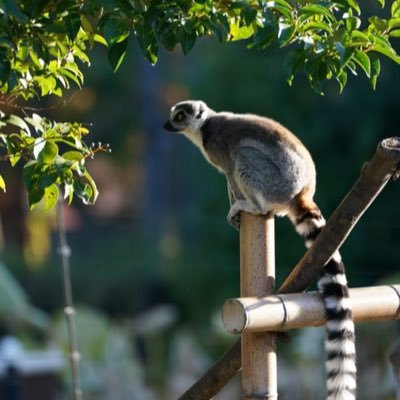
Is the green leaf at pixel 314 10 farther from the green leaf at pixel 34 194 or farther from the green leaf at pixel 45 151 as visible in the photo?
the green leaf at pixel 34 194

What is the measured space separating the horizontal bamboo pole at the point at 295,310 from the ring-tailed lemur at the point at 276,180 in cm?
6

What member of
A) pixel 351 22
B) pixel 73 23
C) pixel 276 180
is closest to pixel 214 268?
pixel 276 180

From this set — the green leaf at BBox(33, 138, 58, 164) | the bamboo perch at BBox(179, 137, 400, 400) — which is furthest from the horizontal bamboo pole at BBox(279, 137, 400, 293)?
the green leaf at BBox(33, 138, 58, 164)

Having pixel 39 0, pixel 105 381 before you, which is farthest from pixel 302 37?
pixel 105 381

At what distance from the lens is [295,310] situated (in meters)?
3.33

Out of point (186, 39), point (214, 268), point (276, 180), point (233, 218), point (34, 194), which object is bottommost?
point (34, 194)

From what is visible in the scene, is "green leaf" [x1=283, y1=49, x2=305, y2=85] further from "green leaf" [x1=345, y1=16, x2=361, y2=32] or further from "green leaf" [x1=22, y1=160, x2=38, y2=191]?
"green leaf" [x1=22, y1=160, x2=38, y2=191]

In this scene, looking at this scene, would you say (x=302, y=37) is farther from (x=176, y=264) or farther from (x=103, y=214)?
(x=103, y=214)

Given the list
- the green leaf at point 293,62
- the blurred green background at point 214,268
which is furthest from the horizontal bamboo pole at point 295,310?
the blurred green background at point 214,268

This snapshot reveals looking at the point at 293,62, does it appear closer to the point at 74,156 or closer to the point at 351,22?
the point at 351,22

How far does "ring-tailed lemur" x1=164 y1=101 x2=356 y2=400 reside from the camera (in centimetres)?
342

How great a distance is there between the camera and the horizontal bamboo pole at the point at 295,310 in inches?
127

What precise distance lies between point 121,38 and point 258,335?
1057 millimetres

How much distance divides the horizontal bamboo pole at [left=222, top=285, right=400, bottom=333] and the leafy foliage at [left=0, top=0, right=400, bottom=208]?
1.86 feet
